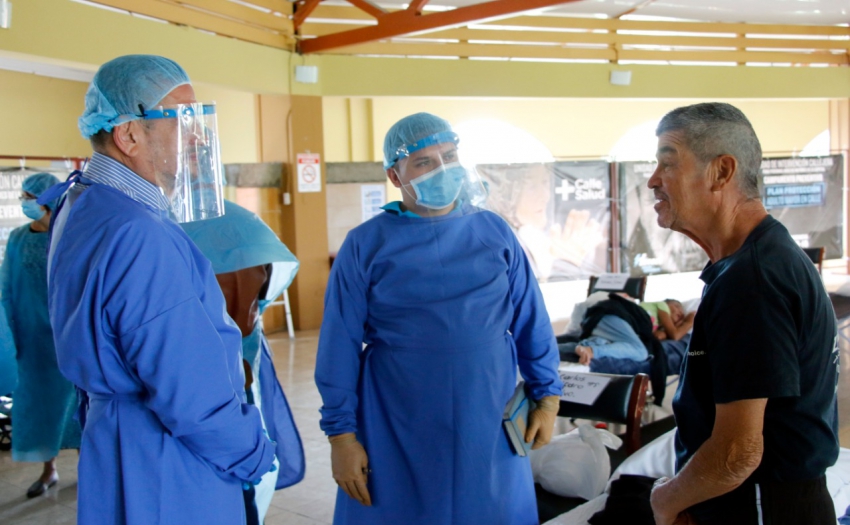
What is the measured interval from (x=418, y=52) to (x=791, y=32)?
17.1ft

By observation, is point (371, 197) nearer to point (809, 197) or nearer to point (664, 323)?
point (664, 323)

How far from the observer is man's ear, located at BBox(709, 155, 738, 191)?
120 cm

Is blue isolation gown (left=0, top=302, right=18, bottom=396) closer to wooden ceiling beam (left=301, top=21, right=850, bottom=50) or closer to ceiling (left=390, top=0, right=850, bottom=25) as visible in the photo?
wooden ceiling beam (left=301, top=21, right=850, bottom=50)

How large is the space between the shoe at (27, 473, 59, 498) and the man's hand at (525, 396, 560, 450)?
285 cm

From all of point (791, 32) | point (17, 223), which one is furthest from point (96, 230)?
point (791, 32)

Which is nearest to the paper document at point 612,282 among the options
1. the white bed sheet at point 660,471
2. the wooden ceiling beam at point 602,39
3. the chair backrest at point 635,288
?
the chair backrest at point 635,288

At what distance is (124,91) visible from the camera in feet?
4.38

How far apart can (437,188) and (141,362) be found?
3.06ft

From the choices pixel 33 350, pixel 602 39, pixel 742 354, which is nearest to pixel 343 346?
pixel 742 354

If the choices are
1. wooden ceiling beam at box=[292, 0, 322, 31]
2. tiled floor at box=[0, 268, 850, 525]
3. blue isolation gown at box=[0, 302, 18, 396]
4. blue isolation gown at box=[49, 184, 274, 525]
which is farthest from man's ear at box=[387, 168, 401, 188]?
wooden ceiling beam at box=[292, 0, 322, 31]

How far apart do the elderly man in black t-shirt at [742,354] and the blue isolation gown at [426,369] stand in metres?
0.58

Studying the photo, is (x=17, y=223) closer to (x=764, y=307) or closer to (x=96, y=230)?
(x=96, y=230)

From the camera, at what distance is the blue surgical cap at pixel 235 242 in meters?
2.19

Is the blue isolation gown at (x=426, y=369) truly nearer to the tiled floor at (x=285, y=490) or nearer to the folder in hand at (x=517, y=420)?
the folder in hand at (x=517, y=420)
